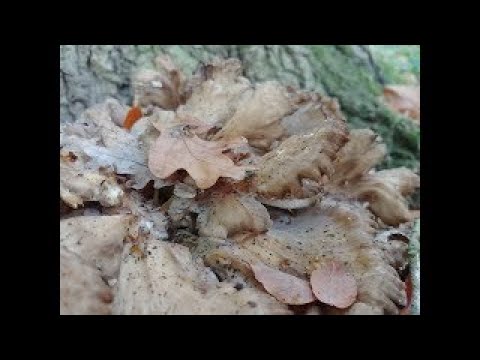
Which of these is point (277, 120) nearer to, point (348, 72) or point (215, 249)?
point (215, 249)

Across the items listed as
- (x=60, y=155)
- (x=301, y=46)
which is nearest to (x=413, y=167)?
(x=301, y=46)

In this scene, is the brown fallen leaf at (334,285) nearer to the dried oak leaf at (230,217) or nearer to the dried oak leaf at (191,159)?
the dried oak leaf at (230,217)

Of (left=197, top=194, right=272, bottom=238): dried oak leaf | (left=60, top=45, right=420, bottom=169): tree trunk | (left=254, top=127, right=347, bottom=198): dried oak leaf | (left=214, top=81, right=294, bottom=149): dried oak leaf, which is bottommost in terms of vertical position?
(left=197, top=194, right=272, bottom=238): dried oak leaf

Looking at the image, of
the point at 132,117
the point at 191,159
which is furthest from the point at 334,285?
the point at 132,117

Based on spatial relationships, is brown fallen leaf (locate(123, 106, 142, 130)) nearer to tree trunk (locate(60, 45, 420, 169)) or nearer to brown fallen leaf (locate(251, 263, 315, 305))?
tree trunk (locate(60, 45, 420, 169))

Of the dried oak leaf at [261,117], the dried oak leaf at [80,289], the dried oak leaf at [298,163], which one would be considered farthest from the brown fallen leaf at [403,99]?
the dried oak leaf at [80,289]

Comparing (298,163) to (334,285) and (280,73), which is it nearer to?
(334,285)

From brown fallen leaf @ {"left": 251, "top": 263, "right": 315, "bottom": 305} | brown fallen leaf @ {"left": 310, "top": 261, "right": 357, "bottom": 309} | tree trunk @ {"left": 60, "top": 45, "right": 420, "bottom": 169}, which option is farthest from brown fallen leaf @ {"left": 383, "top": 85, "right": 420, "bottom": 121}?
brown fallen leaf @ {"left": 251, "top": 263, "right": 315, "bottom": 305}

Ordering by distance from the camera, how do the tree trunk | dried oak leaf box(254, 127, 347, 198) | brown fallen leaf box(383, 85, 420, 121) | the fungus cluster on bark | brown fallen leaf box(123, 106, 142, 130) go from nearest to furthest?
the fungus cluster on bark, dried oak leaf box(254, 127, 347, 198), brown fallen leaf box(123, 106, 142, 130), the tree trunk, brown fallen leaf box(383, 85, 420, 121)
